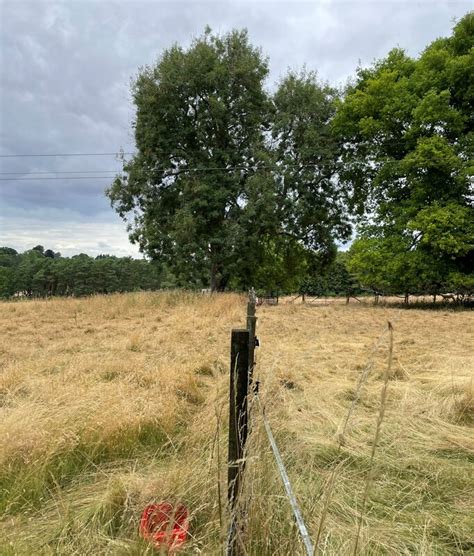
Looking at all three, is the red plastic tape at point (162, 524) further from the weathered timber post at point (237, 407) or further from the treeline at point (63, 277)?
the treeline at point (63, 277)

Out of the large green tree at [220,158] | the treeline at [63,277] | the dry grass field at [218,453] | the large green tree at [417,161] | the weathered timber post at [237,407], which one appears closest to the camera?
the weathered timber post at [237,407]

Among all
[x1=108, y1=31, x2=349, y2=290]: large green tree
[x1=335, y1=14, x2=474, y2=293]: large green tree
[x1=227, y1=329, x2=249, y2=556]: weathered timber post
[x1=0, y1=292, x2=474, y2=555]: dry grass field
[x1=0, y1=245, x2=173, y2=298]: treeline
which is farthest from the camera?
[x1=0, y1=245, x2=173, y2=298]: treeline

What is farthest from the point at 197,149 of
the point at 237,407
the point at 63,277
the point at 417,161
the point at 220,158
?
the point at 63,277

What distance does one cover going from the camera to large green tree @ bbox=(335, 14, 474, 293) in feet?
50.1

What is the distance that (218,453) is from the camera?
154 cm

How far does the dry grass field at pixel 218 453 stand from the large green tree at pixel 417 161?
37.9 feet

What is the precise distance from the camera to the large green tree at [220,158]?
17109 millimetres

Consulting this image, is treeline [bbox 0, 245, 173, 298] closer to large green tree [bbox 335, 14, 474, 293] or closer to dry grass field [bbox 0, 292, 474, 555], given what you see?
large green tree [bbox 335, 14, 474, 293]

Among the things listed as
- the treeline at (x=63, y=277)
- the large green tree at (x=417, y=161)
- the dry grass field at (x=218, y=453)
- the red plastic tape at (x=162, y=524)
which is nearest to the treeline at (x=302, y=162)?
the large green tree at (x=417, y=161)

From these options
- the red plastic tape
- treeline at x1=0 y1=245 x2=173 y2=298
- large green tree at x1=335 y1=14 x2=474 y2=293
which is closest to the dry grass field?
the red plastic tape

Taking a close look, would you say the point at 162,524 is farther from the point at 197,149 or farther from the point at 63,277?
the point at 63,277

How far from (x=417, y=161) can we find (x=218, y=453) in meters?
17.0

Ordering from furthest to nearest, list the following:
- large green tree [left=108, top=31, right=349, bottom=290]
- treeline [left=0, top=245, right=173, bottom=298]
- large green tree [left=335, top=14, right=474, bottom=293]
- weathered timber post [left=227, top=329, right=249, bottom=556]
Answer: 1. treeline [left=0, top=245, right=173, bottom=298]
2. large green tree [left=108, top=31, right=349, bottom=290]
3. large green tree [left=335, top=14, right=474, bottom=293]
4. weathered timber post [left=227, top=329, right=249, bottom=556]

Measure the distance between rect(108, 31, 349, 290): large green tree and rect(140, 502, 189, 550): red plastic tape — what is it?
14766 millimetres
